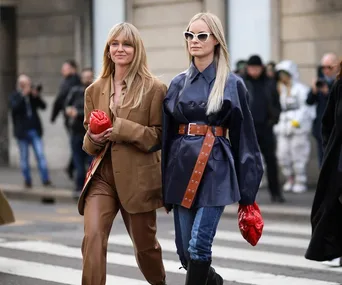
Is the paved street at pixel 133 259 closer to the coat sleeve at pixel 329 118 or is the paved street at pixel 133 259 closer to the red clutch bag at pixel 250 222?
the coat sleeve at pixel 329 118

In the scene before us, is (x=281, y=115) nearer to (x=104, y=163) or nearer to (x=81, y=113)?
(x=81, y=113)

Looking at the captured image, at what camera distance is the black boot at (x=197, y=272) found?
634cm

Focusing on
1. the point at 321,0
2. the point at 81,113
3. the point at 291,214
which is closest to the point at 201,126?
the point at 291,214

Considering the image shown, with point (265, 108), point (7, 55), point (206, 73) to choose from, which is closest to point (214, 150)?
point (206, 73)

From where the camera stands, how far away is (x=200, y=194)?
6.41m

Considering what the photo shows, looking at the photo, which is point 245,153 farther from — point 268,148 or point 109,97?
point 268,148

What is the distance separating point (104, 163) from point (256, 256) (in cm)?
348

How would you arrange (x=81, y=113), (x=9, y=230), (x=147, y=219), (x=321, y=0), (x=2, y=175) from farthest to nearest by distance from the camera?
(x=2, y=175)
(x=321, y=0)
(x=81, y=113)
(x=9, y=230)
(x=147, y=219)

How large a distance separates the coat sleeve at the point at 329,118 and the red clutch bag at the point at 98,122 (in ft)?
6.96

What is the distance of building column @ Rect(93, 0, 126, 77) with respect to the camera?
20516 mm

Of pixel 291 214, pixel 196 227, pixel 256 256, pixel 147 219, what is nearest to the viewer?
pixel 196 227

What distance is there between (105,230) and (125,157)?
44 centimetres

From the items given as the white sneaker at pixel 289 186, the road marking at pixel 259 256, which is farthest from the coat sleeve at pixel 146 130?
the white sneaker at pixel 289 186

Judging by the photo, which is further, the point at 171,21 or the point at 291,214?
the point at 171,21
